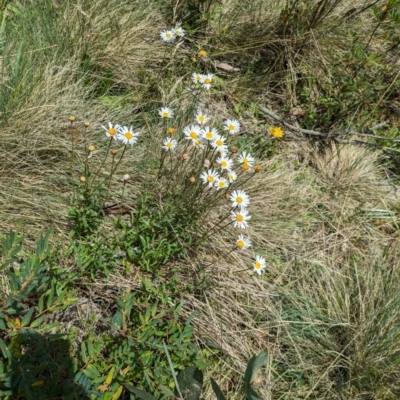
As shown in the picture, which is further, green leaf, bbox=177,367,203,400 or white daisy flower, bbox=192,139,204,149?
white daisy flower, bbox=192,139,204,149

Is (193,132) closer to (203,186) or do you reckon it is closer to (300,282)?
(203,186)

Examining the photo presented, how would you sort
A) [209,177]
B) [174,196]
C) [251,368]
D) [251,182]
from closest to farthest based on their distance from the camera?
[251,368] → [209,177] → [174,196] → [251,182]

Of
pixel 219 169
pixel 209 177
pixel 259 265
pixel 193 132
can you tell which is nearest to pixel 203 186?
pixel 209 177

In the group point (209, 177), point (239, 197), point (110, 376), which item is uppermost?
point (209, 177)

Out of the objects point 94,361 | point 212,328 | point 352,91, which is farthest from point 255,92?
point 94,361

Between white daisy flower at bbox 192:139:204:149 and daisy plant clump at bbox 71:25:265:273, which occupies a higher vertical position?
white daisy flower at bbox 192:139:204:149

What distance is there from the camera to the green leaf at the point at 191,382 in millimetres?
1553

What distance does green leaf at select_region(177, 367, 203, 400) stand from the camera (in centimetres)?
155

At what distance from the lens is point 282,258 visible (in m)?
2.42

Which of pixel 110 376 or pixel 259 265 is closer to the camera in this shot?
pixel 110 376

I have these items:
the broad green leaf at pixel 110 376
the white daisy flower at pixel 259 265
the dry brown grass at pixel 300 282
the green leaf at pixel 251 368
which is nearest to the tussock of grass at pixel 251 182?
the dry brown grass at pixel 300 282

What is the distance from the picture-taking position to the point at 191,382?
1.57 metres

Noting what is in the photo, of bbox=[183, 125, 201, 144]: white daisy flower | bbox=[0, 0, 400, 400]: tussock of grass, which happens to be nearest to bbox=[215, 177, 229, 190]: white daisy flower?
bbox=[183, 125, 201, 144]: white daisy flower

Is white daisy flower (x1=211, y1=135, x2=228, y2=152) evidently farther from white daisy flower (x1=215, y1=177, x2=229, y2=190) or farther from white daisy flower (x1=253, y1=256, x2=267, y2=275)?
white daisy flower (x1=253, y1=256, x2=267, y2=275)
